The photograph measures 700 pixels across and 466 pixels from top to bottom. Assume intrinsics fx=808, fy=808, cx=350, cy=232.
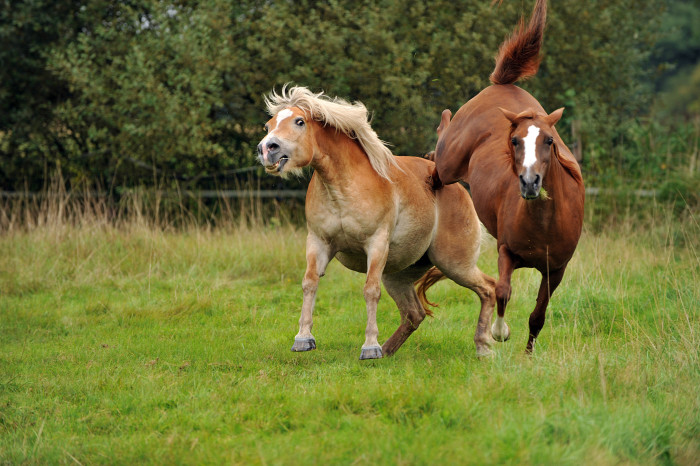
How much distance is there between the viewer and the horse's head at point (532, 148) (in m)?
5.17

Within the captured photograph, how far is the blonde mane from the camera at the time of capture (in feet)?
21.6

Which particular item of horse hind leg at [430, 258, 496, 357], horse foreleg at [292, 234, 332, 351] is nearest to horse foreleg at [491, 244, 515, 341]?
horse hind leg at [430, 258, 496, 357]

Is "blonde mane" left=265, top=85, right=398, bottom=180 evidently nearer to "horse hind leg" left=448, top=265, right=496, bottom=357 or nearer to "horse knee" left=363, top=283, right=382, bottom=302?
"horse knee" left=363, top=283, right=382, bottom=302

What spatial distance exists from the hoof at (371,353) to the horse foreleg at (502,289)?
0.92 metres

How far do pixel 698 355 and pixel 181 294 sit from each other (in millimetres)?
5430

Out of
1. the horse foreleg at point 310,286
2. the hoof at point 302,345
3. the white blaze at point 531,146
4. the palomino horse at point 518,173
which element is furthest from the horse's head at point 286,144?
the white blaze at point 531,146

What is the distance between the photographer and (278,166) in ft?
20.4

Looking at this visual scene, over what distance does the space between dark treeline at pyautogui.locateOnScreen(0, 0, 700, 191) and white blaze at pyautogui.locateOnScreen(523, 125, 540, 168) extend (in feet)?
29.0

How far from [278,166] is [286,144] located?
18 centimetres

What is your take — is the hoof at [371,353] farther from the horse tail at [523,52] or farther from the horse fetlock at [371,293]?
the horse tail at [523,52]

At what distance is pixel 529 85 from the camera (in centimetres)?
1614

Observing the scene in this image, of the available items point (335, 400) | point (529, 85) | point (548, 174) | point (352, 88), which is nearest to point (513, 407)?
point (335, 400)

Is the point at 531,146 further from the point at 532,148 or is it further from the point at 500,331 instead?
the point at 500,331

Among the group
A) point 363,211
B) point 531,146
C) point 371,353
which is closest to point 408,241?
point 363,211
